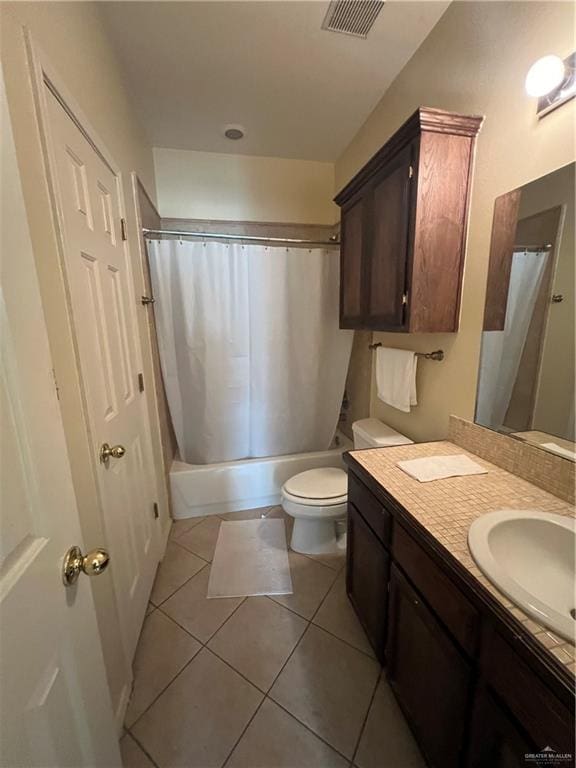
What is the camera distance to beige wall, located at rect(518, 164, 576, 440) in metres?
0.90

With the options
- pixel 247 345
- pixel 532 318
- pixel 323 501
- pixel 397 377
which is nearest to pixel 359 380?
pixel 397 377

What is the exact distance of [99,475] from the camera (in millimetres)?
1020

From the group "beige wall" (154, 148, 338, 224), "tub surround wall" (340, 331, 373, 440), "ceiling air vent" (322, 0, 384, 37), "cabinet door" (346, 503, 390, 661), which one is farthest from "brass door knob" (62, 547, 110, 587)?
"beige wall" (154, 148, 338, 224)

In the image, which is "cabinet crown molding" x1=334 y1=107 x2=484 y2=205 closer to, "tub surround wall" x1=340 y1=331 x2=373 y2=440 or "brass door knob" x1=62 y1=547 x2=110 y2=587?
"tub surround wall" x1=340 y1=331 x2=373 y2=440

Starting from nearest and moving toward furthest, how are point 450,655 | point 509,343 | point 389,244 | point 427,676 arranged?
point 450,655 < point 427,676 < point 509,343 < point 389,244

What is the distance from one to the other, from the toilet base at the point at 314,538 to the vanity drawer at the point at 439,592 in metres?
0.89

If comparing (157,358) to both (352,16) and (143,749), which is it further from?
(352,16)

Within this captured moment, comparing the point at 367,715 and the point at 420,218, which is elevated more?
the point at 420,218

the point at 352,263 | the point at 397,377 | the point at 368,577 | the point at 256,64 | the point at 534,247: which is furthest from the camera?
Result: the point at 352,263

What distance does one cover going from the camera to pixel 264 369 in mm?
2230

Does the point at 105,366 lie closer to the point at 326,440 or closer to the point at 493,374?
Answer: the point at 493,374

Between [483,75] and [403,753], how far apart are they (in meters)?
2.38

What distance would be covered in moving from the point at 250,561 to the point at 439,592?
1266 mm

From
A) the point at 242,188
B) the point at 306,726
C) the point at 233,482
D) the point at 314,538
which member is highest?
the point at 242,188
